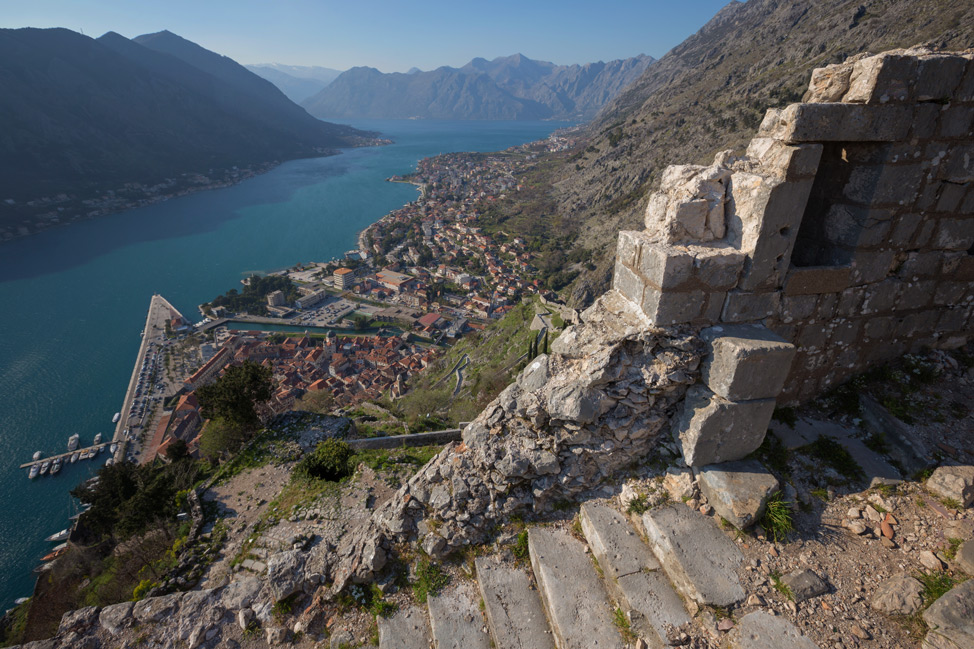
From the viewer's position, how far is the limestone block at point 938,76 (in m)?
3.62

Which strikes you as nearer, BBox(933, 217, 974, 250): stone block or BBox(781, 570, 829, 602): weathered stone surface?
BBox(781, 570, 829, 602): weathered stone surface

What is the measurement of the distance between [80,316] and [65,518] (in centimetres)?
3475

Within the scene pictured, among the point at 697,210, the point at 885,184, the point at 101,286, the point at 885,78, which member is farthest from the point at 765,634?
the point at 101,286

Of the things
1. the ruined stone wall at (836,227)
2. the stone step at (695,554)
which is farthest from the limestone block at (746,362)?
the stone step at (695,554)

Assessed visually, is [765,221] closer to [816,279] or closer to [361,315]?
[816,279]

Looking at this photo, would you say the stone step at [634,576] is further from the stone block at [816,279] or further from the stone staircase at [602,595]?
the stone block at [816,279]

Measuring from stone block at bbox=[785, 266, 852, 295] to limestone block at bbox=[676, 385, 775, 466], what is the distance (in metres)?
1.11

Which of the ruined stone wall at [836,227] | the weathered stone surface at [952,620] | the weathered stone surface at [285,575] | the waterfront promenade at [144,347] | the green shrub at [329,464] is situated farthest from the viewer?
the waterfront promenade at [144,347]

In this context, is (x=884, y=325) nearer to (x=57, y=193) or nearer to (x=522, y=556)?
(x=522, y=556)

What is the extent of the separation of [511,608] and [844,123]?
5205 millimetres

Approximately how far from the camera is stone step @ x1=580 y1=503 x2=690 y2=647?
3447mm

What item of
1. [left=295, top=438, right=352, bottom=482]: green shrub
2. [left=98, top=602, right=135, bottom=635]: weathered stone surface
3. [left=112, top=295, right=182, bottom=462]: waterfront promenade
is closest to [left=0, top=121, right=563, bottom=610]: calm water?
[left=112, top=295, right=182, bottom=462]: waterfront promenade

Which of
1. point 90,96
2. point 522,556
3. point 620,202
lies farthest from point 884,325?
point 90,96

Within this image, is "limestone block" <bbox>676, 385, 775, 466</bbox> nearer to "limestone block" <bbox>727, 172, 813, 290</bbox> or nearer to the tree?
"limestone block" <bbox>727, 172, 813, 290</bbox>
